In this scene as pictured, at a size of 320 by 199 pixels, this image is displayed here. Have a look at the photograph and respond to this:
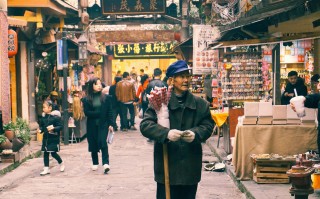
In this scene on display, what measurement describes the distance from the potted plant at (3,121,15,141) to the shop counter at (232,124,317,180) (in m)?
5.84

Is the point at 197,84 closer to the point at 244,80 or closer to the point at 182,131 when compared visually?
the point at 244,80

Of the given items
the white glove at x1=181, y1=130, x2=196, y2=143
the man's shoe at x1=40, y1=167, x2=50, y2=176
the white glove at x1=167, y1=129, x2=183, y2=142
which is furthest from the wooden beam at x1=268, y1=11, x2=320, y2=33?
the white glove at x1=167, y1=129, x2=183, y2=142

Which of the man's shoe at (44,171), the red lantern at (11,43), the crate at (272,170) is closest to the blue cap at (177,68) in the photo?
the crate at (272,170)

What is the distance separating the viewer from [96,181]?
13133 millimetres

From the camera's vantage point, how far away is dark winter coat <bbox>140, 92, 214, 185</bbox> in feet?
22.6

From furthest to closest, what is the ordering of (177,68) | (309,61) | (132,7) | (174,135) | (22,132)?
(132,7)
(309,61)
(22,132)
(177,68)
(174,135)

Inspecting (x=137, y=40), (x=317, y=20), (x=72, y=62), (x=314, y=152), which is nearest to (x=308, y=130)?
(x=314, y=152)

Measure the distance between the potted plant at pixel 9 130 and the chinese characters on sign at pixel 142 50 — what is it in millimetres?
29102

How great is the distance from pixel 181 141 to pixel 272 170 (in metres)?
5.28

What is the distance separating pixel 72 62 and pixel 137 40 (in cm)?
1292

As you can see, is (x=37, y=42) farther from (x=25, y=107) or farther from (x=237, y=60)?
(x=237, y=60)

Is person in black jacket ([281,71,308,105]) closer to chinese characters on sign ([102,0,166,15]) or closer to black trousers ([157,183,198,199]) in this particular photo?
black trousers ([157,183,198,199])

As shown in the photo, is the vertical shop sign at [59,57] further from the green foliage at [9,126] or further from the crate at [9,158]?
the crate at [9,158]

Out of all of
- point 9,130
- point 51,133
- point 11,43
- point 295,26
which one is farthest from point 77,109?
point 295,26
